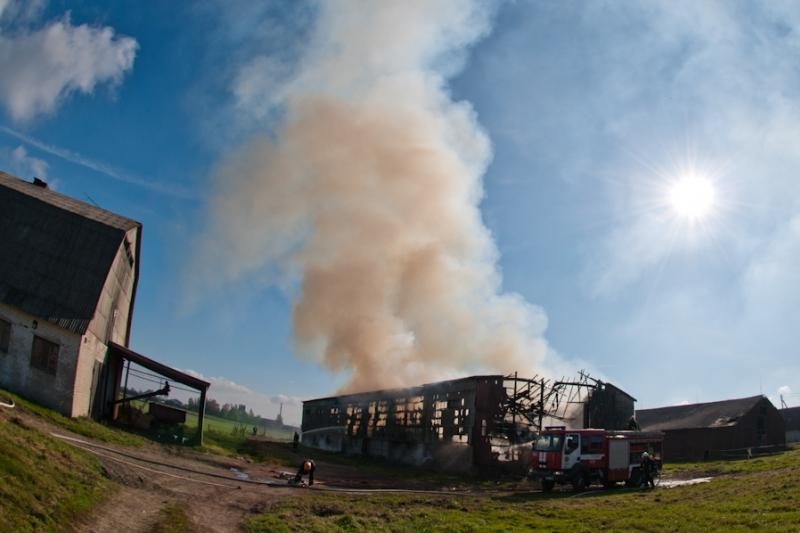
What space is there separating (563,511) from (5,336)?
24051mm

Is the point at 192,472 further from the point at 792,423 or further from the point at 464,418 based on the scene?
the point at 792,423

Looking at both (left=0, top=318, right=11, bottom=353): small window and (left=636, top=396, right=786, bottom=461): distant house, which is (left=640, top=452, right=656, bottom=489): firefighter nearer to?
(left=636, top=396, right=786, bottom=461): distant house

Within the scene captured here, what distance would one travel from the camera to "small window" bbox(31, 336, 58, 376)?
88.6ft

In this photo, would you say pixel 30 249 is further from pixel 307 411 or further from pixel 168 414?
pixel 307 411

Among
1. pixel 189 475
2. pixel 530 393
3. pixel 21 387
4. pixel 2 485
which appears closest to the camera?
pixel 2 485

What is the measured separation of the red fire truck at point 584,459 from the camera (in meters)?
27.2

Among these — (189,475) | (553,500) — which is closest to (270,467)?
(189,475)

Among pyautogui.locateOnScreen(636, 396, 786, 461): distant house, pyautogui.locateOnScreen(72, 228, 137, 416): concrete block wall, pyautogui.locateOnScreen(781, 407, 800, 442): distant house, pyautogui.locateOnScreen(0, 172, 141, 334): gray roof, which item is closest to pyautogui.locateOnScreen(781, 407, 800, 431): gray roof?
pyautogui.locateOnScreen(781, 407, 800, 442): distant house

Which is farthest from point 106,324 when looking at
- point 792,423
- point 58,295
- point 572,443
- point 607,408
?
point 792,423

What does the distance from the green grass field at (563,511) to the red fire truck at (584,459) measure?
8.00 feet

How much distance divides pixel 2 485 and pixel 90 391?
18.4 m

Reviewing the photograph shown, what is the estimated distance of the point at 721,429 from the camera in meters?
52.6

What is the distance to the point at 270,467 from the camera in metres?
32.2

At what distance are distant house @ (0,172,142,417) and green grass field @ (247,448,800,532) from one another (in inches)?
509
